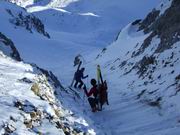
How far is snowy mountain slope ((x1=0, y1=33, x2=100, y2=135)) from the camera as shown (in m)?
12.2

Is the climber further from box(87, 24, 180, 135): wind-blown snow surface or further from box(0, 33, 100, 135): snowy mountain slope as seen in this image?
box(0, 33, 100, 135): snowy mountain slope

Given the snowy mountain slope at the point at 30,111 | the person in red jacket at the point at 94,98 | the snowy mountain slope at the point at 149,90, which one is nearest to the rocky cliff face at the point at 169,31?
the snowy mountain slope at the point at 149,90

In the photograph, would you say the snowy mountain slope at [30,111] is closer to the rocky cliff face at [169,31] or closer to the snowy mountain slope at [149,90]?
the snowy mountain slope at [149,90]

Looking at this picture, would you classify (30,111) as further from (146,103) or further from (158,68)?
(158,68)

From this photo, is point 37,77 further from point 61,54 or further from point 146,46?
point 61,54

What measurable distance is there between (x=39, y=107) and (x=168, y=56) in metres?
13.4

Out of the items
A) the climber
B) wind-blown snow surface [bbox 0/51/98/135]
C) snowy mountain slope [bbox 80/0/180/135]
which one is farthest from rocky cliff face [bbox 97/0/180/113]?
wind-blown snow surface [bbox 0/51/98/135]

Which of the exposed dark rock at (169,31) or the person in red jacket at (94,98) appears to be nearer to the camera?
the person in red jacket at (94,98)

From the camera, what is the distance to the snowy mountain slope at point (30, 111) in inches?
480

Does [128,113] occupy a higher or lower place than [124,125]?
higher

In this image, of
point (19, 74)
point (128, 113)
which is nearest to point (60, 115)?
point (19, 74)

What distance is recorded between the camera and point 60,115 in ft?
49.6

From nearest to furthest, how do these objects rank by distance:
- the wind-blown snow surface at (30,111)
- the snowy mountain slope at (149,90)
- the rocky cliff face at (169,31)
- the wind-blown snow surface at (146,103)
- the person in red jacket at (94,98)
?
the wind-blown snow surface at (30,111) → the wind-blown snow surface at (146,103) → the snowy mountain slope at (149,90) → the person in red jacket at (94,98) → the rocky cliff face at (169,31)

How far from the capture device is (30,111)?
13203 mm
